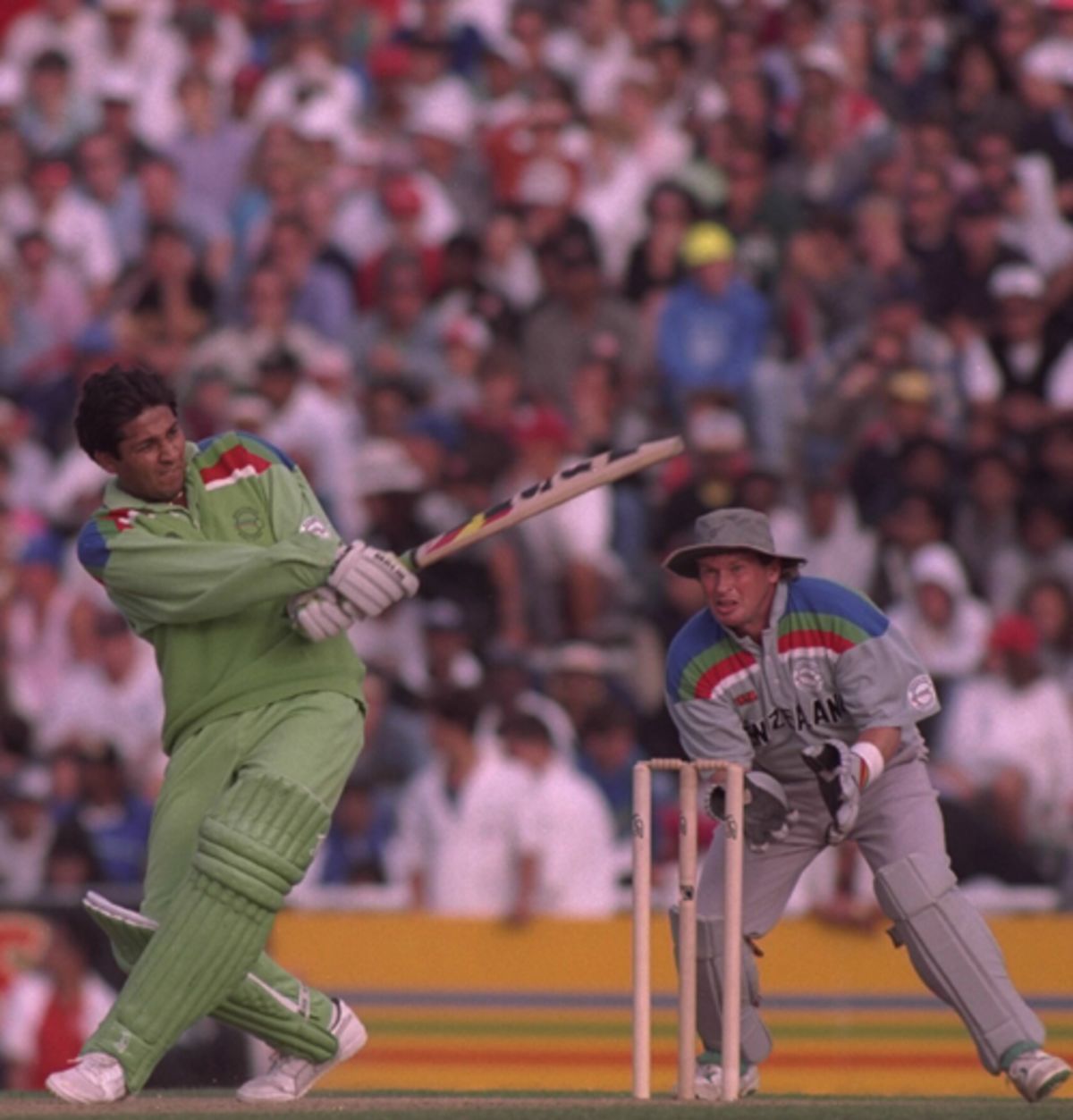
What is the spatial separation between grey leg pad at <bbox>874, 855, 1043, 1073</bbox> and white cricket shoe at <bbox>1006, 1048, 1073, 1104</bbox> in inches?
2.2

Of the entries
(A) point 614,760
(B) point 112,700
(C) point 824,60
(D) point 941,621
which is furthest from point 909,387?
(B) point 112,700

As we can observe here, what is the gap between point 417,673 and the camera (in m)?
11.4

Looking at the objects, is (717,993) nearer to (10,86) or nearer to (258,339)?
(258,339)

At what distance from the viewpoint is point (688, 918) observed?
6785 millimetres

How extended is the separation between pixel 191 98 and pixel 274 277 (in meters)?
1.81

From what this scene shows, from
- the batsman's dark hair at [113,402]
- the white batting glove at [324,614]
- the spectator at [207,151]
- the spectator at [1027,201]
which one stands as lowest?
the white batting glove at [324,614]

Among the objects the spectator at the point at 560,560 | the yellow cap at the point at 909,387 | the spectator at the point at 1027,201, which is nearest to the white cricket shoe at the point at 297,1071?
the spectator at the point at 560,560

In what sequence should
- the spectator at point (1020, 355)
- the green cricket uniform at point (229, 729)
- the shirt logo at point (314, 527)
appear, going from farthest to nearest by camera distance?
the spectator at point (1020, 355)
the shirt logo at point (314, 527)
the green cricket uniform at point (229, 729)

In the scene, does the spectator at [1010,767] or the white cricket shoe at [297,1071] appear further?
the spectator at [1010,767]

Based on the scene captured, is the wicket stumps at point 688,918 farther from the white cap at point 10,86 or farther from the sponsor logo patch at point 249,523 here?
the white cap at point 10,86

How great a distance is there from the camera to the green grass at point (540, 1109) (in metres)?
6.36

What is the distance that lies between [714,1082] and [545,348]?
6.21 m

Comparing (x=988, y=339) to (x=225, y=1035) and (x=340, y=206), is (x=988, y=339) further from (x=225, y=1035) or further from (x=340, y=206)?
(x=225, y=1035)

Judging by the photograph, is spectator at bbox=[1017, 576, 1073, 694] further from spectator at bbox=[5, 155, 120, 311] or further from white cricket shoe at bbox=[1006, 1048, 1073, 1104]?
spectator at bbox=[5, 155, 120, 311]
